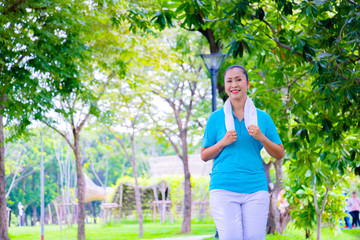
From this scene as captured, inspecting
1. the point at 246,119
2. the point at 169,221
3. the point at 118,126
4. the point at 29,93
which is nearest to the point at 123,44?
the point at 29,93

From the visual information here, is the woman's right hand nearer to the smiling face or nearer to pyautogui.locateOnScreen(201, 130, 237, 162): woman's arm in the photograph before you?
pyautogui.locateOnScreen(201, 130, 237, 162): woman's arm

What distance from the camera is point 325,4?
547cm

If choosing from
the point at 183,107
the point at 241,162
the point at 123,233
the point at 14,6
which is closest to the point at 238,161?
the point at 241,162

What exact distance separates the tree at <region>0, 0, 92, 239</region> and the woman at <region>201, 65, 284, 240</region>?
21.9ft

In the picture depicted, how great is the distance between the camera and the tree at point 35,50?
31.9 ft

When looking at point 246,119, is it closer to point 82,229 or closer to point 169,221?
point 82,229

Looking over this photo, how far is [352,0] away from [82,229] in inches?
569

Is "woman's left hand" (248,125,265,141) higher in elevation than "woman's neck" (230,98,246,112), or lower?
lower

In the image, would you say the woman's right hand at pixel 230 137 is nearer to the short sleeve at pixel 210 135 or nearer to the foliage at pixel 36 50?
the short sleeve at pixel 210 135

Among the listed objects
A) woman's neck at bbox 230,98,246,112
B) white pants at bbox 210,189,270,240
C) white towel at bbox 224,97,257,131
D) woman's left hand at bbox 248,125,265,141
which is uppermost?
woman's neck at bbox 230,98,246,112

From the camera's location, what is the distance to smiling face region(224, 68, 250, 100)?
137 inches

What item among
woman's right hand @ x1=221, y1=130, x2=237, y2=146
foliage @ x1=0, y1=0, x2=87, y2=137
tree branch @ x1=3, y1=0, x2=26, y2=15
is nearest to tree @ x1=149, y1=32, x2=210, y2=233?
foliage @ x1=0, y1=0, x2=87, y2=137

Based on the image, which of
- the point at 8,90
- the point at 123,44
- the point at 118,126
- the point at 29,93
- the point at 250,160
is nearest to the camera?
the point at 250,160

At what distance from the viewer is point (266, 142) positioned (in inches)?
132
